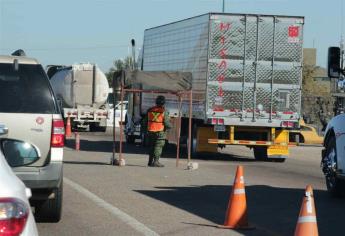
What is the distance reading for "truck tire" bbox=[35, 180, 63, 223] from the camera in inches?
340

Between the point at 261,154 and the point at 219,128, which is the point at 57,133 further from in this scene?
the point at 261,154

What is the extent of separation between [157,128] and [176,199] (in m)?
6.30

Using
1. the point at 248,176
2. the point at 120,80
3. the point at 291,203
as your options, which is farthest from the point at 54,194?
the point at 120,80

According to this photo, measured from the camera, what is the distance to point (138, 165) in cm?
1853

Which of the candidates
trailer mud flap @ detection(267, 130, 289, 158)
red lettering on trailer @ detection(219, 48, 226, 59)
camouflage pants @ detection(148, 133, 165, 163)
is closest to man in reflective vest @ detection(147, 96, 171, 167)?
camouflage pants @ detection(148, 133, 165, 163)

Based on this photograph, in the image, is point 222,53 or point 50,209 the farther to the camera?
point 222,53

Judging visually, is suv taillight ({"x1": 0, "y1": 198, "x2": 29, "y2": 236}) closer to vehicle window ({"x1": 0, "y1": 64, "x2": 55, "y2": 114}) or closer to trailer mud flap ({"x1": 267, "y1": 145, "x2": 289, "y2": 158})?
vehicle window ({"x1": 0, "y1": 64, "x2": 55, "y2": 114})

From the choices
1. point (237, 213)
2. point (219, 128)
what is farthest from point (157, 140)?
point (237, 213)

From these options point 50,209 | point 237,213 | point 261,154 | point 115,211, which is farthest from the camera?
point 261,154

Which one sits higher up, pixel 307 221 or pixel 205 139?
pixel 205 139

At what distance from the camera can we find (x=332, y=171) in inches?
498

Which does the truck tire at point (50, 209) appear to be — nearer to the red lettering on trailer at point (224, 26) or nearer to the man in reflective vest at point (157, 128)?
the man in reflective vest at point (157, 128)

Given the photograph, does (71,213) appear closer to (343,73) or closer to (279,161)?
(343,73)

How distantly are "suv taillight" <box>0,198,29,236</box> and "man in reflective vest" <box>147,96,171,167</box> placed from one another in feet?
46.8
